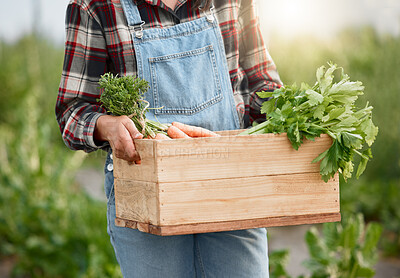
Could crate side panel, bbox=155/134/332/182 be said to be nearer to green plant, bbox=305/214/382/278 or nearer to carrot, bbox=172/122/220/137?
carrot, bbox=172/122/220/137

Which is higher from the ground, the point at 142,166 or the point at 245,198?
the point at 142,166

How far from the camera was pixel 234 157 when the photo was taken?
1.65 metres

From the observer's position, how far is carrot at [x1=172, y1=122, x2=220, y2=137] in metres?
1.81

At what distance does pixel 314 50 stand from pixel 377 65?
44.5 inches

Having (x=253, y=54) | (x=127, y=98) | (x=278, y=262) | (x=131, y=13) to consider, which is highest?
(x=131, y=13)

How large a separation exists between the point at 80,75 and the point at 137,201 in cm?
52

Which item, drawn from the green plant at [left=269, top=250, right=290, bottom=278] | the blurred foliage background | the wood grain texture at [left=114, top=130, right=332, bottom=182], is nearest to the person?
the wood grain texture at [left=114, top=130, right=332, bottom=182]

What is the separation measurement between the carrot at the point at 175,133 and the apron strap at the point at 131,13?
15.8 inches

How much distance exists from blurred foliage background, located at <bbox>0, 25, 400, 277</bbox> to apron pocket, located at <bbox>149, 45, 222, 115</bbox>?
1769 mm

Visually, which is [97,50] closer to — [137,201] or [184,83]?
[184,83]

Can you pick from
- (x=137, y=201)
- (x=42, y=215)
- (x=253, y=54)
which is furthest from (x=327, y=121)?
(x=42, y=215)

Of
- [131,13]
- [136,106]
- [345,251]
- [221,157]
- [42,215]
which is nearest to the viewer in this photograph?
[221,157]

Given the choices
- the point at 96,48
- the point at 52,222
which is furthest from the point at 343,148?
the point at 52,222

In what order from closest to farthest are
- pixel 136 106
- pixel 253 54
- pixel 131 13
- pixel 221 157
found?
pixel 221 157 < pixel 136 106 < pixel 131 13 < pixel 253 54
